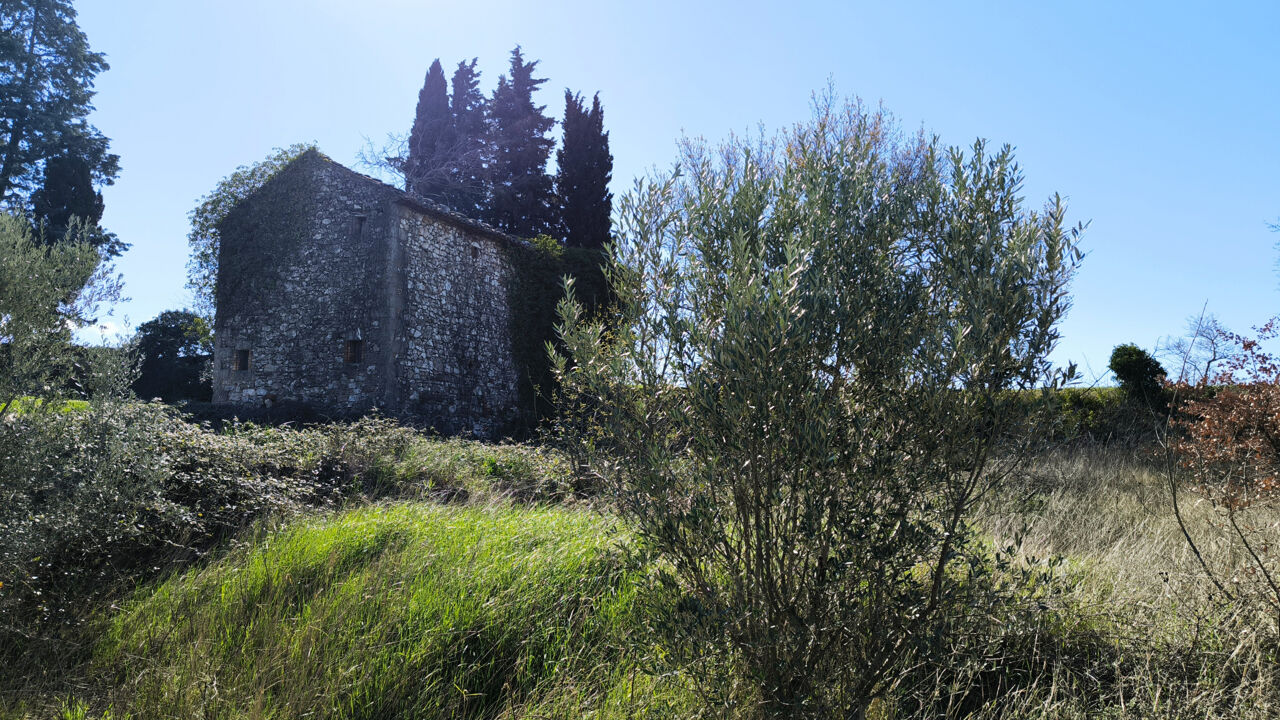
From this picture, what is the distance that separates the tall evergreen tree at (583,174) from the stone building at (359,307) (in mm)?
9810

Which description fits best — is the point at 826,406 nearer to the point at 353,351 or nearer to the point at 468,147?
the point at 353,351

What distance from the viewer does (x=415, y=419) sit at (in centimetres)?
1310

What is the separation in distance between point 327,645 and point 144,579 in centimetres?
223

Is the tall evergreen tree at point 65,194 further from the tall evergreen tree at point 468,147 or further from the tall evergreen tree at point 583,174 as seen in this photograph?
the tall evergreen tree at point 583,174

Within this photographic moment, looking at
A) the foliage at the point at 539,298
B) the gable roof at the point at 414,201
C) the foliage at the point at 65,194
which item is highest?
the foliage at the point at 65,194

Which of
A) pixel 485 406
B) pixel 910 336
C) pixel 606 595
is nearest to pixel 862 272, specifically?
pixel 910 336

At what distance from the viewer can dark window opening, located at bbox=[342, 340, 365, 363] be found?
13414mm

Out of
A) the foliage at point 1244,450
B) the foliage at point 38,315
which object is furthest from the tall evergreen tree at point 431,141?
the foliage at point 1244,450

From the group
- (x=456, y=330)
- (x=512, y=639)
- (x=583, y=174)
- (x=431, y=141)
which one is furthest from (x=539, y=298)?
(x=431, y=141)

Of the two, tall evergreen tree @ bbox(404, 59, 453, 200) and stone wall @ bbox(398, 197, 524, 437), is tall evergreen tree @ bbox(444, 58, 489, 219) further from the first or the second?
stone wall @ bbox(398, 197, 524, 437)

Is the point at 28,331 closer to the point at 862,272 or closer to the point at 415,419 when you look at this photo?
the point at 862,272

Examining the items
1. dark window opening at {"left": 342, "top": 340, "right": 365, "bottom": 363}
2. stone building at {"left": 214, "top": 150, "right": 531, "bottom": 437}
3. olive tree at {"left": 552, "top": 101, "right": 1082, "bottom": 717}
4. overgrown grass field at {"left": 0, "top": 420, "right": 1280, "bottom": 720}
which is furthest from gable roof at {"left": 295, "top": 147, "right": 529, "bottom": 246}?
olive tree at {"left": 552, "top": 101, "right": 1082, "bottom": 717}

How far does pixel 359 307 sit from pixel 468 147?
16013mm

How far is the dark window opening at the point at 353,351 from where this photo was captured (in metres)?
13.4
